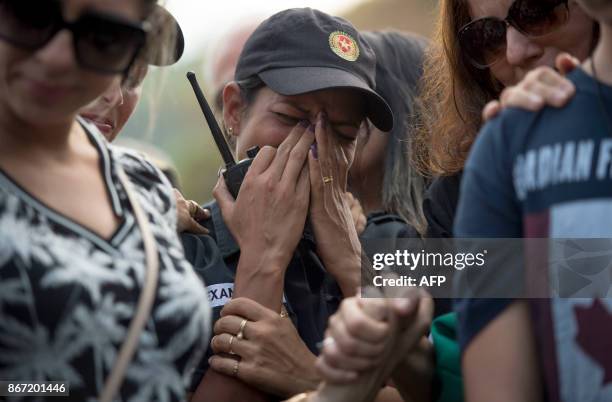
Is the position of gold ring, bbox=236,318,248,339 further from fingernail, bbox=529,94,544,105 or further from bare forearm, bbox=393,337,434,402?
fingernail, bbox=529,94,544,105

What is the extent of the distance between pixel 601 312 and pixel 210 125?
1490 mm

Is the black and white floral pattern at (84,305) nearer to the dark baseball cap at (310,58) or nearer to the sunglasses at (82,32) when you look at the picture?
the sunglasses at (82,32)

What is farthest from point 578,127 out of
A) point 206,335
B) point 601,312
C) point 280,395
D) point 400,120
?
point 400,120

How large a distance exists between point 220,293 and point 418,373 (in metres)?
0.62

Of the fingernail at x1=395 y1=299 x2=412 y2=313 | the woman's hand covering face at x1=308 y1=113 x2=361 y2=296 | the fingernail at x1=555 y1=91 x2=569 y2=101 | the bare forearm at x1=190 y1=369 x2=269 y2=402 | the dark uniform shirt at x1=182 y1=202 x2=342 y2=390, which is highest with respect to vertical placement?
the fingernail at x1=555 y1=91 x2=569 y2=101

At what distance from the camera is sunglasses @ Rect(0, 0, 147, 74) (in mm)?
1675

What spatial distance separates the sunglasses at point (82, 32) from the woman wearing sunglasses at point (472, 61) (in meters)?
1.14

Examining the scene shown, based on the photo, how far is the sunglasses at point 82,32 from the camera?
5.49 feet

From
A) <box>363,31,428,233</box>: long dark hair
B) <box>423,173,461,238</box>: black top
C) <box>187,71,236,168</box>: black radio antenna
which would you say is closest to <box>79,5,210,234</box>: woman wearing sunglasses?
<box>187,71,236,168</box>: black radio antenna

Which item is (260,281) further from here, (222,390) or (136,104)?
(136,104)

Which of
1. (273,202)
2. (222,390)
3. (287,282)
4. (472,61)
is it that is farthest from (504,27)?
(222,390)

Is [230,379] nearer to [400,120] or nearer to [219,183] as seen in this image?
[219,183]

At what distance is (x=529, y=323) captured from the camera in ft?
5.99

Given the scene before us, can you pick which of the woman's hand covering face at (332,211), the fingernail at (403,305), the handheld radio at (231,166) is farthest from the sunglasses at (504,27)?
the fingernail at (403,305)
